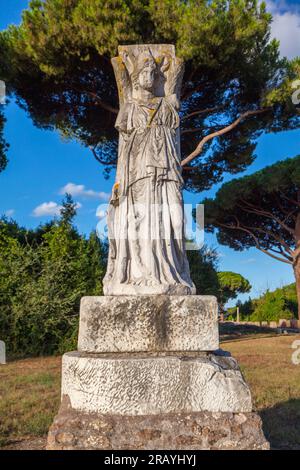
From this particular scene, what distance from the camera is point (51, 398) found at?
5.22m

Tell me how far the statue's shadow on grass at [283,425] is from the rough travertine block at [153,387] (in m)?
1.73

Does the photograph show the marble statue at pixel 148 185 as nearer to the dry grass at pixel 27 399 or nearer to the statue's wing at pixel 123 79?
the statue's wing at pixel 123 79

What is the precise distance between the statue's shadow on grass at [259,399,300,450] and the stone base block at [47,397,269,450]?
166 cm

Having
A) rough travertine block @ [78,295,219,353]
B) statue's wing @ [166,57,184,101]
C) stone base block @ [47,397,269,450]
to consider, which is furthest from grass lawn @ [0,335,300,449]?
statue's wing @ [166,57,184,101]

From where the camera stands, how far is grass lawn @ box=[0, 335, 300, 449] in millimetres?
3795

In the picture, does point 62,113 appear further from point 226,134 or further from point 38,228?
point 226,134

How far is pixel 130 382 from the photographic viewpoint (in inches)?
86.2

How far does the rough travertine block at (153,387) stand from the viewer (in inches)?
85.7

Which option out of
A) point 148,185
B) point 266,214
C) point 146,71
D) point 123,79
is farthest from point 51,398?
point 266,214

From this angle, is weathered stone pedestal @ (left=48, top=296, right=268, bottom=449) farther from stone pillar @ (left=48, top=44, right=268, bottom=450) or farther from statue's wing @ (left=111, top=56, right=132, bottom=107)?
statue's wing @ (left=111, top=56, right=132, bottom=107)

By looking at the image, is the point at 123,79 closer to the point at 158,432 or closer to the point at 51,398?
the point at 158,432

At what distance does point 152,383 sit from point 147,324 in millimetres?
336

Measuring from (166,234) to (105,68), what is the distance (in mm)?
7789

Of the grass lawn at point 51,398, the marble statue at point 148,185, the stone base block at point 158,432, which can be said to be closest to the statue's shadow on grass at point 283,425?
the grass lawn at point 51,398
